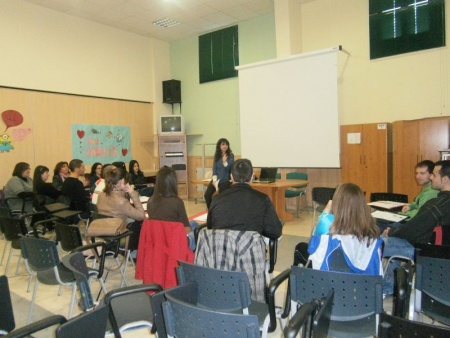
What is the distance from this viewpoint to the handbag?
3.25 meters

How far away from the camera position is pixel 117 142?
336 inches

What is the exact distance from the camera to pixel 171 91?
9328mm

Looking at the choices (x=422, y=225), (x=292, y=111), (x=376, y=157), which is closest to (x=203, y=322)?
(x=422, y=225)

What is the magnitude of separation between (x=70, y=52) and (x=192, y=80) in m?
2.97

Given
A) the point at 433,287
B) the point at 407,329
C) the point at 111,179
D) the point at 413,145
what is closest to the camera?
the point at 407,329

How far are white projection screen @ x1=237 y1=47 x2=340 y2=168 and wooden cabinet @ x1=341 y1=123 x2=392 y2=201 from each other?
26cm

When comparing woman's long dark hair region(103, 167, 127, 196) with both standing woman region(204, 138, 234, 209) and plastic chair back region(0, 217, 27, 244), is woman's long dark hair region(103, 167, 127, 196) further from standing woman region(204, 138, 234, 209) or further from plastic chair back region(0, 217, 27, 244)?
standing woman region(204, 138, 234, 209)

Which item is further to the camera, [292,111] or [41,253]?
Answer: [292,111]

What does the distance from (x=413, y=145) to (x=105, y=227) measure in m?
5.00

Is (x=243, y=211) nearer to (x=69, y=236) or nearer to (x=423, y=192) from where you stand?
(x=69, y=236)

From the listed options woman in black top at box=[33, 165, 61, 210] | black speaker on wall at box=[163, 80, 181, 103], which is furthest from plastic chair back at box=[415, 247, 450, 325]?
black speaker on wall at box=[163, 80, 181, 103]

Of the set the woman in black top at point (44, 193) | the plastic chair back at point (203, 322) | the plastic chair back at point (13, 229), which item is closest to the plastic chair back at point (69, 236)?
the plastic chair back at point (13, 229)

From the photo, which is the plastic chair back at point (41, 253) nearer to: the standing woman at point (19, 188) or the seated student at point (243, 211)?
the seated student at point (243, 211)

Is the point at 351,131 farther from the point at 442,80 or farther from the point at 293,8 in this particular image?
the point at 293,8
